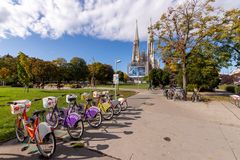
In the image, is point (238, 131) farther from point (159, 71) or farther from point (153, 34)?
point (159, 71)

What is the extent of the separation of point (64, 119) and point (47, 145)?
1431 millimetres

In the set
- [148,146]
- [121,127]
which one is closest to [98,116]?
[121,127]

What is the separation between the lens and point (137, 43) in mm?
105500

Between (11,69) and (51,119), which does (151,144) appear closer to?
(51,119)

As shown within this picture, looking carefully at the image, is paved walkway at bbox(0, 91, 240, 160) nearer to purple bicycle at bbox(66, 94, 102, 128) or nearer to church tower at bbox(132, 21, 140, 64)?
purple bicycle at bbox(66, 94, 102, 128)

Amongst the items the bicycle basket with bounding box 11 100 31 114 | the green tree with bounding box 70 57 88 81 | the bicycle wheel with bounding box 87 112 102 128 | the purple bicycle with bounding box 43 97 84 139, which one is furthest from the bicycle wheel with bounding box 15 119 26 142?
the green tree with bounding box 70 57 88 81

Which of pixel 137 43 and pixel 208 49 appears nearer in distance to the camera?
pixel 208 49

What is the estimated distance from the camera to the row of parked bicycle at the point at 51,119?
13.2ft

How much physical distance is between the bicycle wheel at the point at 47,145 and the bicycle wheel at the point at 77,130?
1084mm

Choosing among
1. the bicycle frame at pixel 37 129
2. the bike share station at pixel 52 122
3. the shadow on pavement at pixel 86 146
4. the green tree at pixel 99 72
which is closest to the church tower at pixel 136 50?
the green tree at pixel 99 72

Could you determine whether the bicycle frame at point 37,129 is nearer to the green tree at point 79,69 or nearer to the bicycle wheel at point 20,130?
the bicycle wheel at point 20,130

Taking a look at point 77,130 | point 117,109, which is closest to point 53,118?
point 77,130

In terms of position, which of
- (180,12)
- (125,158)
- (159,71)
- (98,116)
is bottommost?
(125,158)

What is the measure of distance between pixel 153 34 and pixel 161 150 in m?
15.3
